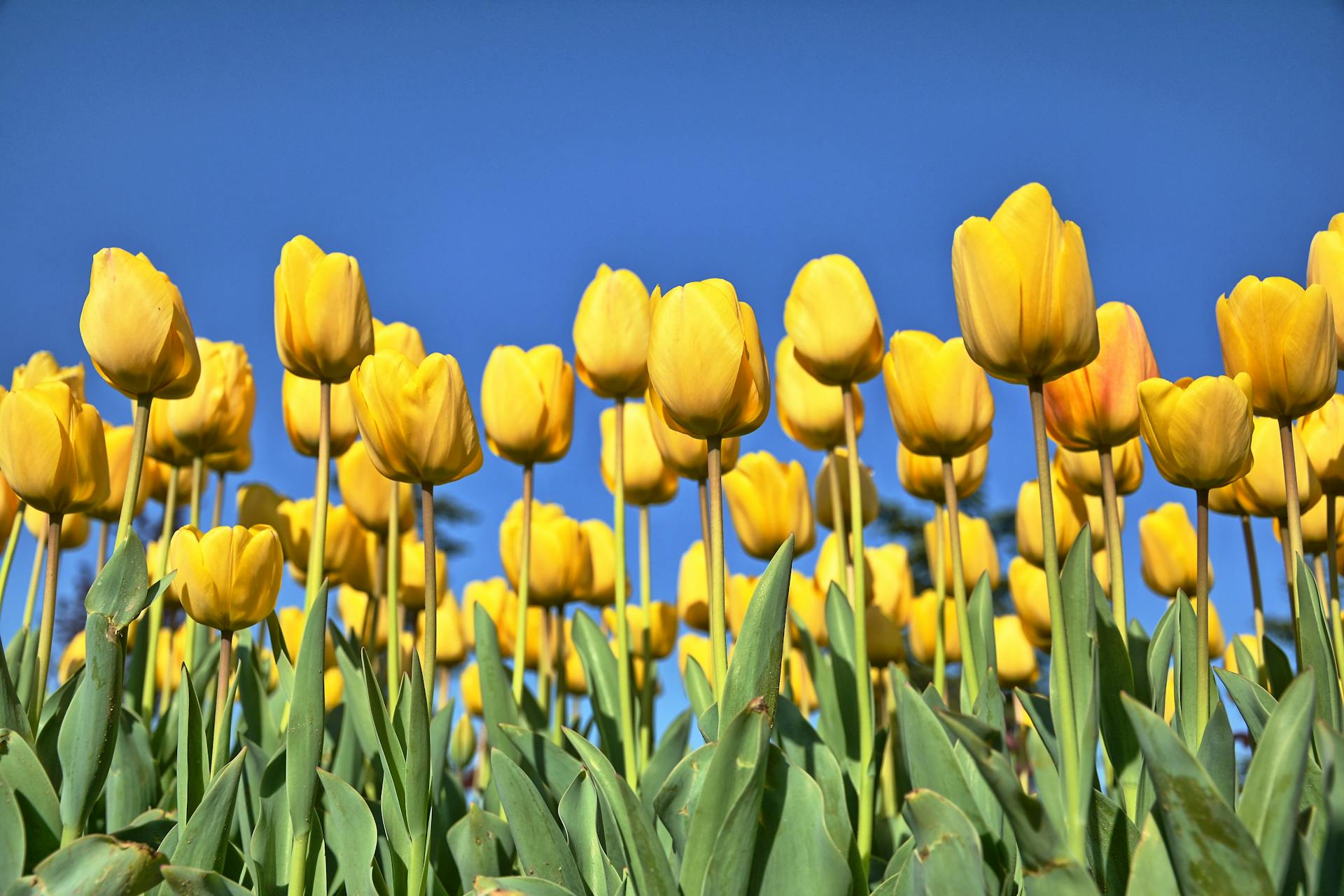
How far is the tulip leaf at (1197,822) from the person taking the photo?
972mm

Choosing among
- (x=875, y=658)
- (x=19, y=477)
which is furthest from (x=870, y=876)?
(x=19, y=477)

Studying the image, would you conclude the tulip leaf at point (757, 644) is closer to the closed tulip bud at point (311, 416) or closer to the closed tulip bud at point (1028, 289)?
the closed tulip bud at point (1028, 289)

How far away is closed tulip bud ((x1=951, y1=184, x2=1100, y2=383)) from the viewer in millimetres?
1307

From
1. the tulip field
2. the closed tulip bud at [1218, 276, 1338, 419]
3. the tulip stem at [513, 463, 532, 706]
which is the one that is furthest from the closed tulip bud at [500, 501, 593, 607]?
the closed tulip bud at [1218, 276, 1338, 419]

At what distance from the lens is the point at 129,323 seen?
1.66 m

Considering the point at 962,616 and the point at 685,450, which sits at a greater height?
the point at 685,450

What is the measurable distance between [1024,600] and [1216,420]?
52.8 inches

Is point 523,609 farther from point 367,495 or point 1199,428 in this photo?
point 1199,428

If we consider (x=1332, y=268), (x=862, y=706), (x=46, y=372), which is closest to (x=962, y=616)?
(x=862, y=706)

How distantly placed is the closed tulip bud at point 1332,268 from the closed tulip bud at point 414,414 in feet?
4.38

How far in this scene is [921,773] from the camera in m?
1.32

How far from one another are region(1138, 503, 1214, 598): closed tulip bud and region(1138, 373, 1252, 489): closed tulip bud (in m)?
1.08

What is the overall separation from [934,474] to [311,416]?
1.43m

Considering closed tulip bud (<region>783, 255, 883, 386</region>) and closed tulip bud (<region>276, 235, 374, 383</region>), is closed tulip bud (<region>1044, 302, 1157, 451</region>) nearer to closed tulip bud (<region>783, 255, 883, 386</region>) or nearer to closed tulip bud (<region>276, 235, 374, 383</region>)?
closed tulip bud (<region>783, 255, 883, 386</region>)
